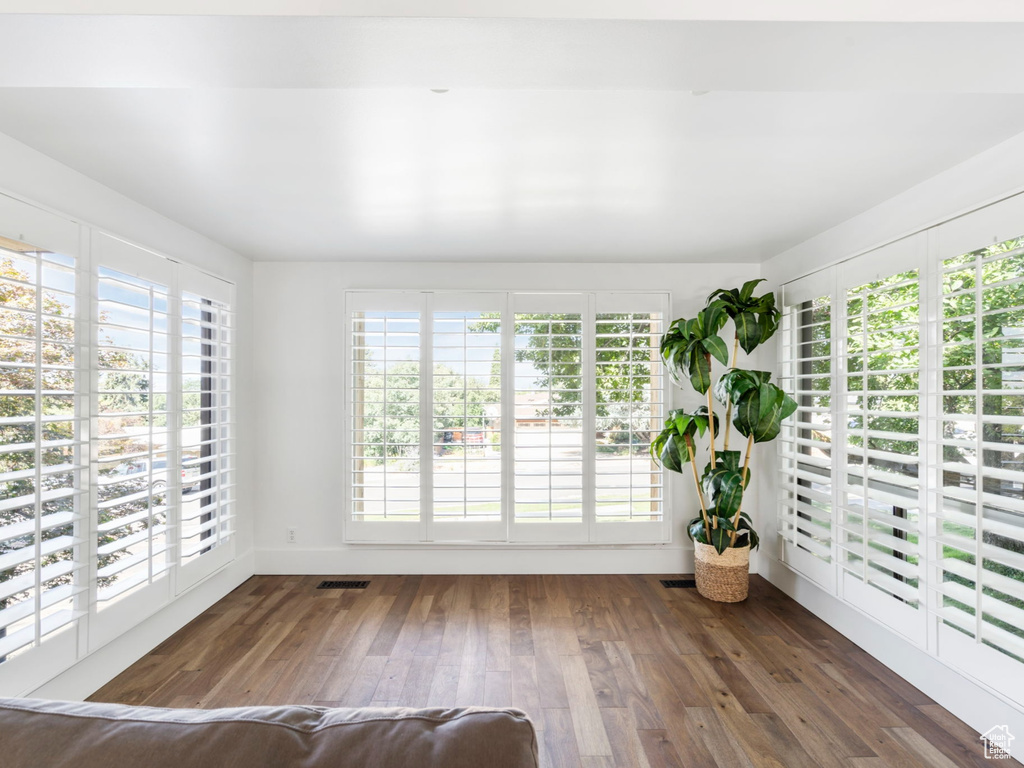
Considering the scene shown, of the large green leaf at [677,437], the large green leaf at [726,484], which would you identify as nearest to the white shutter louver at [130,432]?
the large green leaf at [677,437]

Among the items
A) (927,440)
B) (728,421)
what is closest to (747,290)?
(728,421)

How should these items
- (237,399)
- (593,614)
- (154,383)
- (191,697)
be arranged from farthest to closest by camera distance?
(237,399) < (593,614) < (154,383) < (191,697)

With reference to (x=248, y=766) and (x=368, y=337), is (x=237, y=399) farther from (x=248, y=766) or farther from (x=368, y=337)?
(x=248, y=766)

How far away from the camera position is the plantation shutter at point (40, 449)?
6.14 ft

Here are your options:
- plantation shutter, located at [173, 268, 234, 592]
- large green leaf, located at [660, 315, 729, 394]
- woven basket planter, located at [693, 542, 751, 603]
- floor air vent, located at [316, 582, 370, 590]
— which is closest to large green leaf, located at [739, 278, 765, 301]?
large green leaf, located at [660, 315, 729, 394]

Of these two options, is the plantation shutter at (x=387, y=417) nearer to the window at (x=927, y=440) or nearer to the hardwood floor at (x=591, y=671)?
the hardwood floor at (x=591, y=671)

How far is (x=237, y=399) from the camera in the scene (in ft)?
11.7

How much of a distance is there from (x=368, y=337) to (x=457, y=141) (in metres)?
2.16

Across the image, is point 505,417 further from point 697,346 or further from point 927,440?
point 927,440

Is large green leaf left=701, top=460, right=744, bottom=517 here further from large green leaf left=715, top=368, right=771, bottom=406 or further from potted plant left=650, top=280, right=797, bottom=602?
large green leaf left=715, top=368, right=771, bottom=406

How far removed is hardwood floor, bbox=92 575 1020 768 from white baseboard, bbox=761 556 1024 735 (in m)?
0.06

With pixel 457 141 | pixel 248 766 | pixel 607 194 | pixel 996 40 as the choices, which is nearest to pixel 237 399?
pixel 457 141

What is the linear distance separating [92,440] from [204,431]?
1.04m

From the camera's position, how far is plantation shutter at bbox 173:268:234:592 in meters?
2.96
